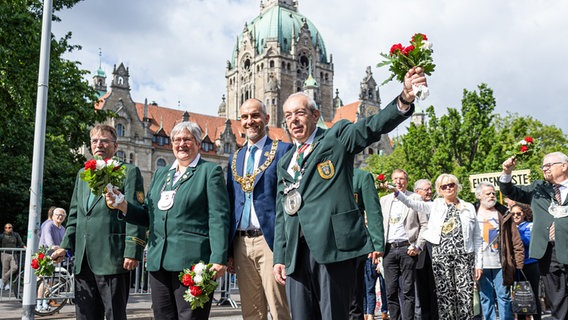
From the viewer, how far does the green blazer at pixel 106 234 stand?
16.1 ft

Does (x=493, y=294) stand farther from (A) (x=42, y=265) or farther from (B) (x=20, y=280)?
(B) (x=20, y=280)

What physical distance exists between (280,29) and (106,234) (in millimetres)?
85865

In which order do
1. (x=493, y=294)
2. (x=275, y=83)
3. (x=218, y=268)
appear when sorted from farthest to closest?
1. (x=275, y=83)
2. (x=493, y=294)
3. (x=218, y=268)

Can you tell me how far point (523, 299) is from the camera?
8.21 m

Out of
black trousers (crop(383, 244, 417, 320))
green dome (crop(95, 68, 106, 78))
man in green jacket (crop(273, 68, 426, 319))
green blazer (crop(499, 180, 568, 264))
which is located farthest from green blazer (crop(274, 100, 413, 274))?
green dome (crop(95, 68, 106, 78))

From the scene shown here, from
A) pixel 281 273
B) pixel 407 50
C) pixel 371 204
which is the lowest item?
pixel 281 273

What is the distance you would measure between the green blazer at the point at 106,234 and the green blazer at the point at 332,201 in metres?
1.43

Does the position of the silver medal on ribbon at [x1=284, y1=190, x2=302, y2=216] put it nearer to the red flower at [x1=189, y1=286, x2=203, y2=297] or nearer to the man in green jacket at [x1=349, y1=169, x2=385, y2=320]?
the red flower at [x1=189, y1=286, x2=203, y2=297]

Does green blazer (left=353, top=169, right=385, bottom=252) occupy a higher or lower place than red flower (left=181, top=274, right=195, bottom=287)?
higher

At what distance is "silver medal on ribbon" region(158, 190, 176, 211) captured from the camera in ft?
15.4

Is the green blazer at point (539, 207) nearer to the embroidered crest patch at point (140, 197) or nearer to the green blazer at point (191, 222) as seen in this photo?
the green blazer at point (191, 222)

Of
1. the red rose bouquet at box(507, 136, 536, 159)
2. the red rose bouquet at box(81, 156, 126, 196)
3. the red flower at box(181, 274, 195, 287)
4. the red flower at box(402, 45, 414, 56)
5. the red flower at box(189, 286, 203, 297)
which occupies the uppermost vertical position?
the red flower at box(402, 45, 414, 56)

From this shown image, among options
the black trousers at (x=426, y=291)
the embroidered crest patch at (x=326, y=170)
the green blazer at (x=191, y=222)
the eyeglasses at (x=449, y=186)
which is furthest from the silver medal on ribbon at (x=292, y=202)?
the black trousers at (x=426, y=291)

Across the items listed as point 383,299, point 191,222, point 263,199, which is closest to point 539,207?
point 263,199
